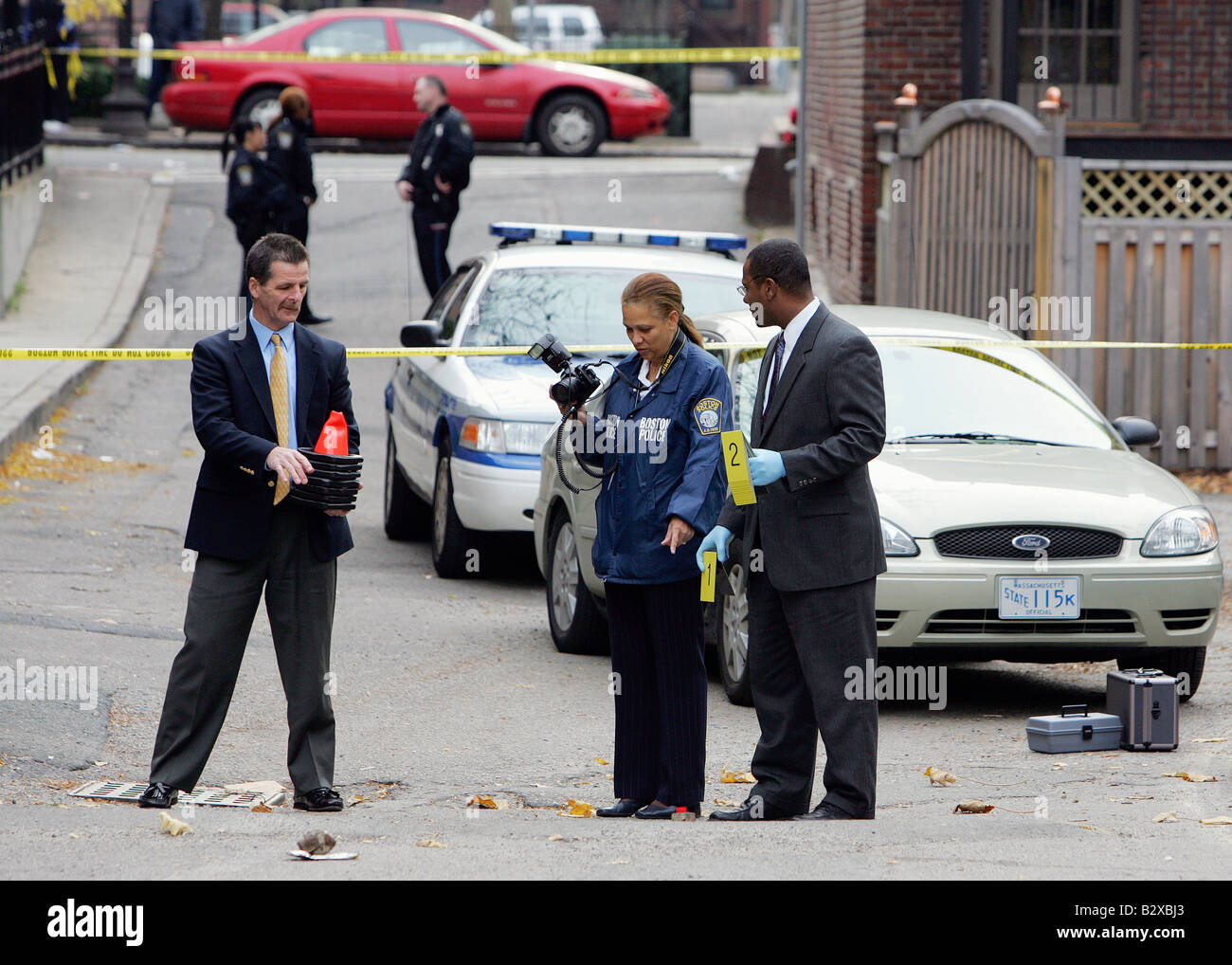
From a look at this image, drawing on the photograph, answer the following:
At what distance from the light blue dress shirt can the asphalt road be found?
4.12 ft

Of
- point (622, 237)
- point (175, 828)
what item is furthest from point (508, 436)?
point (175, 828)

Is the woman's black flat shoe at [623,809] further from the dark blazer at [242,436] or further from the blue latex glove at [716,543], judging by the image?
the dark blazer at [242,436]

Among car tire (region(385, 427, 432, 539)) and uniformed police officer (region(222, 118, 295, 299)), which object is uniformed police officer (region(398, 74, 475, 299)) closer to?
uniformed police officer (region(222, 118, 295, 299))

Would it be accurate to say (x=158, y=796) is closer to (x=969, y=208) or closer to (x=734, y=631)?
(x=734, y=631)

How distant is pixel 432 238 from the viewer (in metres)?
17.3

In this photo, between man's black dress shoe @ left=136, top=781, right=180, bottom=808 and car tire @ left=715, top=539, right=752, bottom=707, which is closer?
man's black dress shoe @ left=136, top=781, right=180, bottom=808

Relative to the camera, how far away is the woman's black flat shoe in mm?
6336

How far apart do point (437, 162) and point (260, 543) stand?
11.0 m

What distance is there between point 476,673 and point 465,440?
6.23ft

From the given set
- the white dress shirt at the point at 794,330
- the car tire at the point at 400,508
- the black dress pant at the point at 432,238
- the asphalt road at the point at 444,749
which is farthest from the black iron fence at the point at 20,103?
the white dress shirt at the point at 794,330

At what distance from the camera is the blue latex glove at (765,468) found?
5910 millimetres

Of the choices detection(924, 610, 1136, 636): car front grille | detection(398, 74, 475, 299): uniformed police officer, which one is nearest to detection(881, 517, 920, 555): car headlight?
detection(924, 610, 1136, 636): car front grille

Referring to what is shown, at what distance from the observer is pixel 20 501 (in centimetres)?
1196
